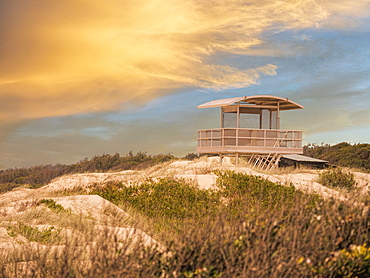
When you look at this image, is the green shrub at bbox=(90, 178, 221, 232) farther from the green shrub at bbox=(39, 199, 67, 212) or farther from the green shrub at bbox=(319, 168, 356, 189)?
the green shrub at bbox=(319, 168, 356, 189)

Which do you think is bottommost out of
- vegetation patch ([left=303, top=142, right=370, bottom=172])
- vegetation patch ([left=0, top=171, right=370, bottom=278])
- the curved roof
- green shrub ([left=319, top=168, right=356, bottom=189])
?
vegetation patch ([left=0, top=171, right=370, bottom=278])

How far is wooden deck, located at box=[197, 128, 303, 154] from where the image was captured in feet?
79.9

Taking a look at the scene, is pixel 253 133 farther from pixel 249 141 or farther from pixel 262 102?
pixel 262 102

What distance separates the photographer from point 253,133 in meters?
24.9

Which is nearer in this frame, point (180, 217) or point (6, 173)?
point (180, 217)

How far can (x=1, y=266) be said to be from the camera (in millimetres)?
7020

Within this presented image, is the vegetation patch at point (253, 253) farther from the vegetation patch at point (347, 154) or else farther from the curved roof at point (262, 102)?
the vegetation patch at point (347, 154)

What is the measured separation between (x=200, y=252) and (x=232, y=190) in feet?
33.6

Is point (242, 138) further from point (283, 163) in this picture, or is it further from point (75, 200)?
point (75, 200)

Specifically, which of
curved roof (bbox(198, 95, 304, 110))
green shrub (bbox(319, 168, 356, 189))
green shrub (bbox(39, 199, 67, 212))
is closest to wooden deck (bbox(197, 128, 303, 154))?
curved roof (bbox(198, 95, 304, 110))

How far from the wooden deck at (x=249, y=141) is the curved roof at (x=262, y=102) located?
1683 millimetres

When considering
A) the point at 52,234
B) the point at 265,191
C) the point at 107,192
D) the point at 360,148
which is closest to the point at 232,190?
the point at 265,191

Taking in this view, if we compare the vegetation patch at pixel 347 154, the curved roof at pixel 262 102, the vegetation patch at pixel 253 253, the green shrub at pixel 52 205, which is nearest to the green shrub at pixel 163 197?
the green shrub at pixel 52 205

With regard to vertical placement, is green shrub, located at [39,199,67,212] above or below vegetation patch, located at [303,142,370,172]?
below
